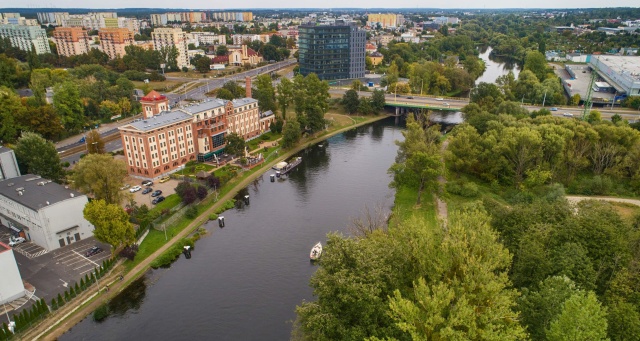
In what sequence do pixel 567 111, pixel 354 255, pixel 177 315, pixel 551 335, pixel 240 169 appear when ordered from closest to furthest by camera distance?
pixel 551 335 → pixel 354 255 → pixel 177 315 → pixel 240 169 → pixel 567 111

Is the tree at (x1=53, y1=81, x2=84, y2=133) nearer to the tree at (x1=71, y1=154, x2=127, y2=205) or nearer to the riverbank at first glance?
the tree at (x1=71, y1=154, x2=127, y2=205)

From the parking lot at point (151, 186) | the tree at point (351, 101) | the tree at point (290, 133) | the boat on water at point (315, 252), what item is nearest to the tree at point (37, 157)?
the parking lot at point (151, 186)

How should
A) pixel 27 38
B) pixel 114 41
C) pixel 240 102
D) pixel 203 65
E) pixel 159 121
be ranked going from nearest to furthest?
pixel 159 121 < pixel 240 102 < pixel 203 65 < pixel 27 38 < pixel 114 41

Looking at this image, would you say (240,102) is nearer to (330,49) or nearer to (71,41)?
(330,49)

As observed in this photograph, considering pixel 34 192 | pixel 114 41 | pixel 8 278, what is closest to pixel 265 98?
pixel 34 192

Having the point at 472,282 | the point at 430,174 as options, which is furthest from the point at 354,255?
the point at 430,174

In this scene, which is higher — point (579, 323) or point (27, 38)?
point (27, 38)

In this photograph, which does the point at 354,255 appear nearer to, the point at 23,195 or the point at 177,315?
the point at 177,315
